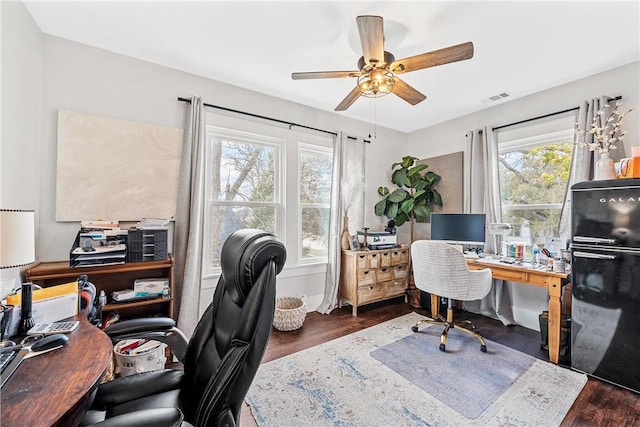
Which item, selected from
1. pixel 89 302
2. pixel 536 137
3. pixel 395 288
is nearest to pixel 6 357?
pixel 89 302

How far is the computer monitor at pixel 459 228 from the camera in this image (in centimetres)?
311

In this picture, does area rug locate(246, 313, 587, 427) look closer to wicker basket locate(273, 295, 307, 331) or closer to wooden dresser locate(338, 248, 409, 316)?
wicker basket locate(273, 295, 307, 331)

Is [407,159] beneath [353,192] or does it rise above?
above

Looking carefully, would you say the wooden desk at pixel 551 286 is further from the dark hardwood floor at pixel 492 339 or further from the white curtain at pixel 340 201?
the white curtain at pixel 340 201

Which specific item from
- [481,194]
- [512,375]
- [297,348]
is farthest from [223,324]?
[481,194]

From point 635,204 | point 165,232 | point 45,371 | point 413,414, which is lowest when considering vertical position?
point 413,414

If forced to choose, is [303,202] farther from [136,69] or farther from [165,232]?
[136,69]

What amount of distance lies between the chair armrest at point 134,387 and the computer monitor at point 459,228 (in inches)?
119

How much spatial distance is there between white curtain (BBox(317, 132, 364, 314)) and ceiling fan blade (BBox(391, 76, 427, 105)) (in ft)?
4.26

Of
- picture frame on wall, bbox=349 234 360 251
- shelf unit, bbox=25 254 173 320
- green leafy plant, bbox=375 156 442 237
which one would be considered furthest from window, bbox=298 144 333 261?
shelf unit, bbox=25 254 173 320

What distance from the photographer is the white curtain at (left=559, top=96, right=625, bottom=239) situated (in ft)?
8.05

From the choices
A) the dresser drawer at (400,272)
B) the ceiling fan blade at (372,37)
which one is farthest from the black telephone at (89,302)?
the dresser drawer at (400,272)

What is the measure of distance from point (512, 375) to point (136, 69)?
390cm

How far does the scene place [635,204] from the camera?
6.13 ft
